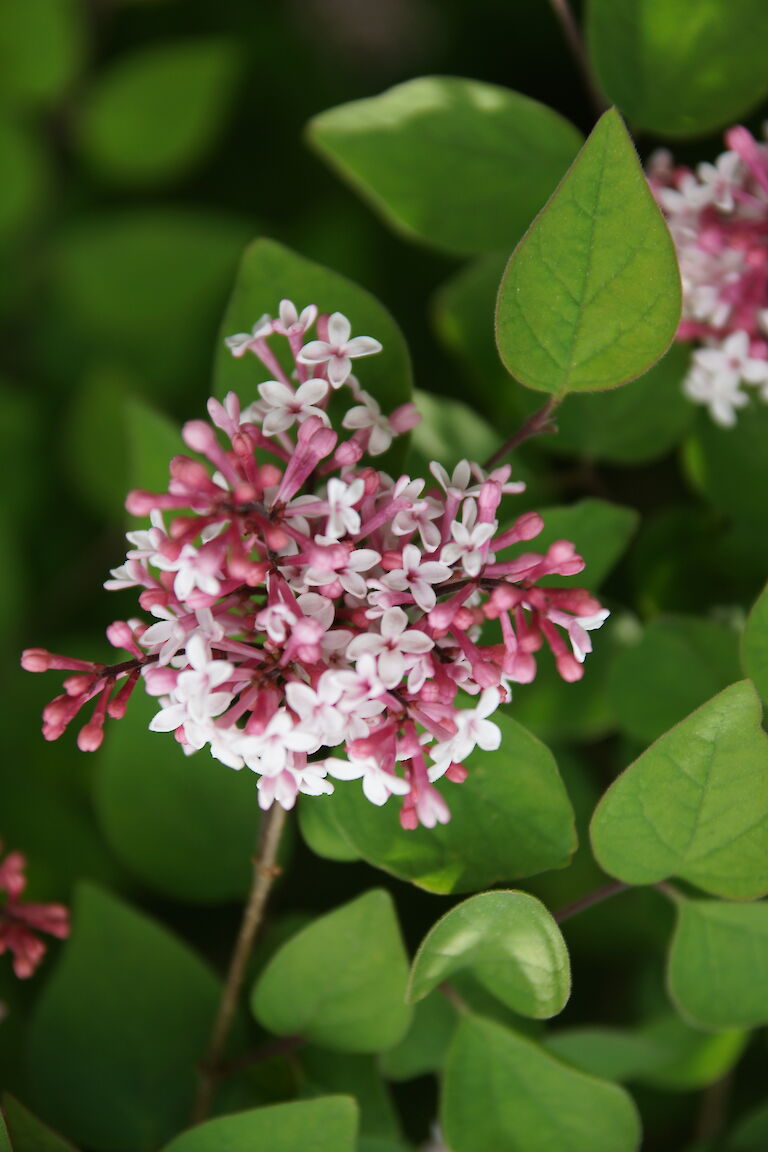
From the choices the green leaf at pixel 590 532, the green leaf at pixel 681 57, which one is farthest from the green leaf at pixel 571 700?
the green leaf at pixel 681 57

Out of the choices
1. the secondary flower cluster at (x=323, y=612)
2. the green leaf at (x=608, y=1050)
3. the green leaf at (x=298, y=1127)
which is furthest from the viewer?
the green leaf at (x=608, y=1050)

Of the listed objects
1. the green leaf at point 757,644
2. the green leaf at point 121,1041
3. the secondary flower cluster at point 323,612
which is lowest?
the green leaf at point 121,1041

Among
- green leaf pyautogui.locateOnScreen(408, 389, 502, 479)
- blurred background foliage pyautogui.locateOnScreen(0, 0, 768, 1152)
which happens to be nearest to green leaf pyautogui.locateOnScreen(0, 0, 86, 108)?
blurred background foliage pyautogui.locateOnScreen(0, 0, 768, 1152)

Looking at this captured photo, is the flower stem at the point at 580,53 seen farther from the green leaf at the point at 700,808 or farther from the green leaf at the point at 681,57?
the green leaf at the point at 700,808

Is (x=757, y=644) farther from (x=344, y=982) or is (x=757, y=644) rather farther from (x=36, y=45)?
(x=36, y=45)

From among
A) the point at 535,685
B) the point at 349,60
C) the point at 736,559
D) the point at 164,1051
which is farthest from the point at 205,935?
the point at 349,60

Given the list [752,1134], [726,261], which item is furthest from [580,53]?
[752,1134]

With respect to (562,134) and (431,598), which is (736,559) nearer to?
(562,134)

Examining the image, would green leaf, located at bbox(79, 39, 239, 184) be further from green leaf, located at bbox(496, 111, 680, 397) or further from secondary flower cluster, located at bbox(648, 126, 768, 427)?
green leaf, located at bbox(496, 111, 680, 397)
